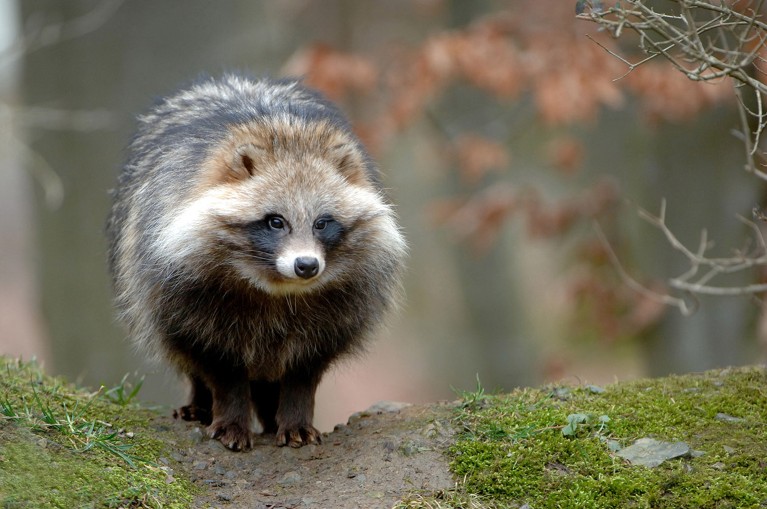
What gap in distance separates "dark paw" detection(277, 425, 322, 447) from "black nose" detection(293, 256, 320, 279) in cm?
109

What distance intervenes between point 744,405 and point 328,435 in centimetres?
230

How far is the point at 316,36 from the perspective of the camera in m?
14.3

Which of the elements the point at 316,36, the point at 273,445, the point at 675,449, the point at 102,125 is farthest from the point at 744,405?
the point at 316,36

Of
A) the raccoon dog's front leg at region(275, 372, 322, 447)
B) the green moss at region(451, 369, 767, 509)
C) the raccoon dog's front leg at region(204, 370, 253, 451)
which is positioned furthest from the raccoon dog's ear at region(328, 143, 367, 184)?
the green moss at region(451, 369, 767, 509)

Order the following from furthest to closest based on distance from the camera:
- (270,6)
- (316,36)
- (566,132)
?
(316,36) → (566,132) → (270,6)

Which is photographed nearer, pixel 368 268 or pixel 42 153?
pixel 368 268

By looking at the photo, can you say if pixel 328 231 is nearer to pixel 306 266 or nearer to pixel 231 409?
pixel 306 266

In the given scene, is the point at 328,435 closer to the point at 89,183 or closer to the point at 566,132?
the point at 89,183

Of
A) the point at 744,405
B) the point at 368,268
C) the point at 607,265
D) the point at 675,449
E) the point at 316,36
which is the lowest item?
the point at 675,449

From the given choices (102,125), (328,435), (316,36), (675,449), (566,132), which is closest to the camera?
(675,449)

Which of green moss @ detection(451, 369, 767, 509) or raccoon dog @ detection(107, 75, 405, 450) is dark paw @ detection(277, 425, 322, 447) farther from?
green moss @ detection(451, 369, 767, 509)

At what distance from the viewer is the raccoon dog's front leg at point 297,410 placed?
17.3 ft

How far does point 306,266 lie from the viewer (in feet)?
15.3

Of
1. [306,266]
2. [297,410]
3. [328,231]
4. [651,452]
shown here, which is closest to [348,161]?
[328,231]
